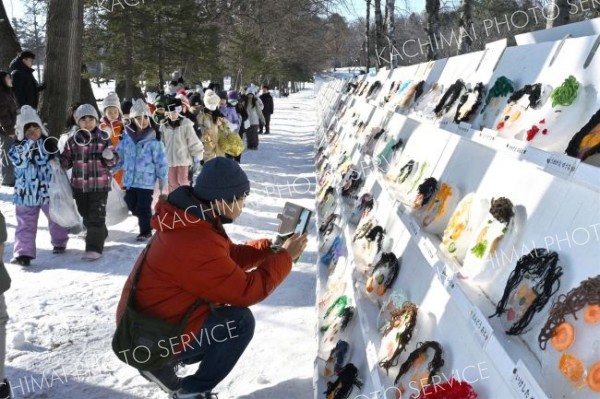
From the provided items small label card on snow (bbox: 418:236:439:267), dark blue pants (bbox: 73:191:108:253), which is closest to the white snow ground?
dark blue pants (bbox: 73:191:108:253)

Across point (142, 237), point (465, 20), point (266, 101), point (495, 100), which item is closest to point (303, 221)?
point (495, 100)

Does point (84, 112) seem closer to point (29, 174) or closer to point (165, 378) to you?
point (29, 174)

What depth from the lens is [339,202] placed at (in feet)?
18.8

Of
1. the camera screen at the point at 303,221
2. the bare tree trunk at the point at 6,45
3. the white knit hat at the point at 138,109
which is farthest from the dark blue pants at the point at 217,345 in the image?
the bare tree trunk at the point at 6,45

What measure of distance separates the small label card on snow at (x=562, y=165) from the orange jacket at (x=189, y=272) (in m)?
1.62

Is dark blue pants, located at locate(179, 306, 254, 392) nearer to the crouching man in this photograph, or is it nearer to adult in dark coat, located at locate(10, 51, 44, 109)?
the crouching man

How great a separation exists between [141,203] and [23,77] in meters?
5.00

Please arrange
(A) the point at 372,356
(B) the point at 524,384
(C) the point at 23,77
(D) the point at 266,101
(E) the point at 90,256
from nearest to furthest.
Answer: (B) the point at 524,384
(A) the point at 372,356
(E) the point at 90,256
(C) the point at 23,77
(D) the point at 266,101

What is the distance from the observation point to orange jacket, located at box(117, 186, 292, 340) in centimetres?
285

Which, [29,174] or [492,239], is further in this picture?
[29,174]

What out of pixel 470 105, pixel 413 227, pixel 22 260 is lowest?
pixel 22 260

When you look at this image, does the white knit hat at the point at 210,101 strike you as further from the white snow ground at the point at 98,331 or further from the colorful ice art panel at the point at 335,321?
the colorful ice art panel at the point at 335,321

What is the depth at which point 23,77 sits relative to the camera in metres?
10.3

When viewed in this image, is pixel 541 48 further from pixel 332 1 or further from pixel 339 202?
pixel 332 1
